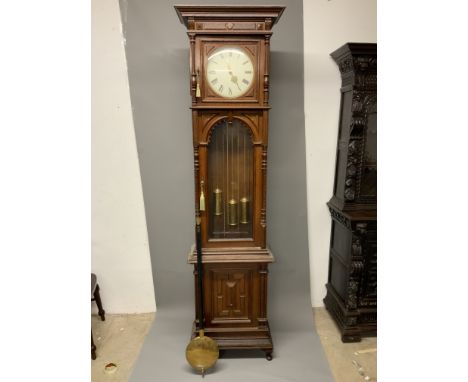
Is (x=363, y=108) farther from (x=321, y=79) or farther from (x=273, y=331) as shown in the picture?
(x=273, y=331)

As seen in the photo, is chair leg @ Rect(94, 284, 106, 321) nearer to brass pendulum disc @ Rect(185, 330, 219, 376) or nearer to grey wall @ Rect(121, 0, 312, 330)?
grey wall @ Rect(121, 0, 312, 330)

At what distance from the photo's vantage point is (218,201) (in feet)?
6.79

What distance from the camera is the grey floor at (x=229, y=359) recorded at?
6.48ft

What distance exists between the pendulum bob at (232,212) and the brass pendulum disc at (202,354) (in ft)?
2.14

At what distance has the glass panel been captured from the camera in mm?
2000

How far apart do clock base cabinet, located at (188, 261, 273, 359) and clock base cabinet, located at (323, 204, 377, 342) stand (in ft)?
1.71

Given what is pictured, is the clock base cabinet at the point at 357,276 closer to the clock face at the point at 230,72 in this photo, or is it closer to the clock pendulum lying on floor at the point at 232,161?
the clock pendulum lying on floor at the point at 232,161

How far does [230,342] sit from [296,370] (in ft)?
1.27

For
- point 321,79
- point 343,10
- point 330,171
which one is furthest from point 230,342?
point 343,10

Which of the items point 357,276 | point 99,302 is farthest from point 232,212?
point 99,302

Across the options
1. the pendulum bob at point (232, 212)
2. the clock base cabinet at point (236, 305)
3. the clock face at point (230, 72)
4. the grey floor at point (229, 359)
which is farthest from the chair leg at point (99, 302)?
the clock face at point (230, 72)

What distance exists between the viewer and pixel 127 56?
2.27 meters

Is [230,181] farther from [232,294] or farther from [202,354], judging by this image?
[202,354]

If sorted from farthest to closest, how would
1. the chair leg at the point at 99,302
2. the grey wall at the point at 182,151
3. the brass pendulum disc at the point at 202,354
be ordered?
the chair leg at the point at 99,302 → the grey wall at the point at 182,151 → the brass pendulum disc at the point at 202,354
